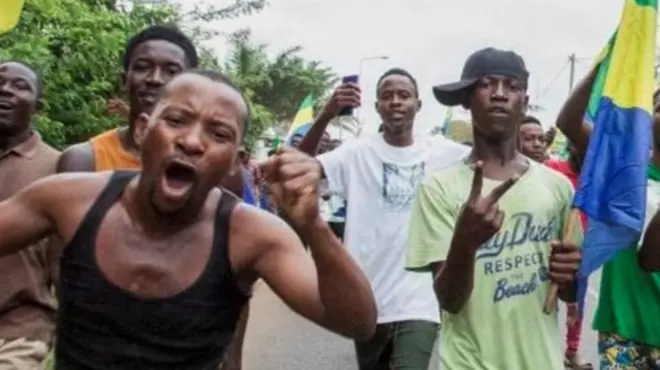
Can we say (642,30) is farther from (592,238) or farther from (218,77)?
(218,77)

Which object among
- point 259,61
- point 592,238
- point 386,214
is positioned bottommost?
point 259,61

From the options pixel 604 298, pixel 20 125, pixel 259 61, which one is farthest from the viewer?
pixel 259 61

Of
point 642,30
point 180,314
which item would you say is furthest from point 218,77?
point 642,30

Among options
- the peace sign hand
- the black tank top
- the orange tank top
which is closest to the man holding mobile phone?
the orange tank top

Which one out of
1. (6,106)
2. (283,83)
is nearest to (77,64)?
(6,106)

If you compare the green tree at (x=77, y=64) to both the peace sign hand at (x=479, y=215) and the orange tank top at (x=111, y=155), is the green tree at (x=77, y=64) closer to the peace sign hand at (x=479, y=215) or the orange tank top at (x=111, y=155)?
the orange tank top at (x=111, y=155)

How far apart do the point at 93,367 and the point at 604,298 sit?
82.0 inches

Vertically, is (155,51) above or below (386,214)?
above

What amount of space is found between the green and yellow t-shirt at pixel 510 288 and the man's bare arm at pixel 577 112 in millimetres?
388

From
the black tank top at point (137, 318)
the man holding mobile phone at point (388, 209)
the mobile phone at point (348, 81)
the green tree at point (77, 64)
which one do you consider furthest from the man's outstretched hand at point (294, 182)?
the green tree at point (77, 64)

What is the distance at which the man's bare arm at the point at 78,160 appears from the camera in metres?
4.28

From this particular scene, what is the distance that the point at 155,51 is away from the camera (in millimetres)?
4383

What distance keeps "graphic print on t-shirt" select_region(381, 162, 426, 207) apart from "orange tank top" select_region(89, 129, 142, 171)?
5.75ft

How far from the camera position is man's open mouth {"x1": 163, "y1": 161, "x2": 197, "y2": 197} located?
281 centimetres
